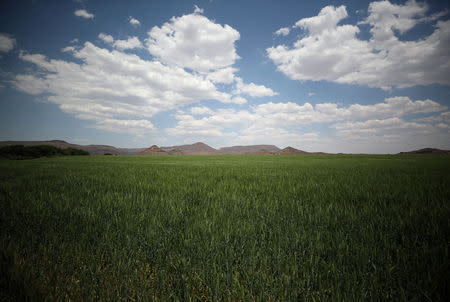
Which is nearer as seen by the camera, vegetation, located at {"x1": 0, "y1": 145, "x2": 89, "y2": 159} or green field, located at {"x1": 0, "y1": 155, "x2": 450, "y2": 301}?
green field, located at {"x1": 0, "y1": 155, "x2": 450, "y2": 301}

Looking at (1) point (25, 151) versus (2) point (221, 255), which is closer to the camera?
(2) point (221, 255)

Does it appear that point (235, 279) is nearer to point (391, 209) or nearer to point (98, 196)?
point (391, 209)

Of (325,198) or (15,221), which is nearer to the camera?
(15,221)

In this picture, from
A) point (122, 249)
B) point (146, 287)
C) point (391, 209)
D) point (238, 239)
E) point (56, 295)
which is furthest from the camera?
point (391, 209)

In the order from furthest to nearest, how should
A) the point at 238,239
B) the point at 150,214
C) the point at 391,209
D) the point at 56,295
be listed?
1. the point at 391,209
2. the point at 150,214
3. the point at 238,239
4. the point at 56,295

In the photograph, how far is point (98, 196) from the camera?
3732 millimetres

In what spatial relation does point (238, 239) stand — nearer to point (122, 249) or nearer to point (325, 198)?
point (122, 249)

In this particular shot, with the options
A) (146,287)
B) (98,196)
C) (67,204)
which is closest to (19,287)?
(146,287)

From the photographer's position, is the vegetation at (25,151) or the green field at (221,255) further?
the vegetation at (25,151)

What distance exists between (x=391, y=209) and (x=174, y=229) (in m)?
3.43

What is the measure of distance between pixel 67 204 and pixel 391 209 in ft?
17.7

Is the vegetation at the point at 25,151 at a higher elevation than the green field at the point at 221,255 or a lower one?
higher

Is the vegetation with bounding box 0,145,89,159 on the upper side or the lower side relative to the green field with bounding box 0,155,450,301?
upper

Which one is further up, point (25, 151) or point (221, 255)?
point (25, 151)
